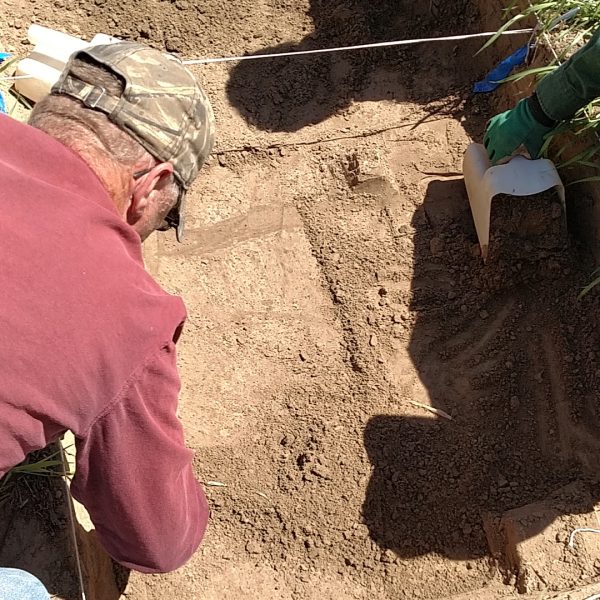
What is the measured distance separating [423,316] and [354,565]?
3.07 feet

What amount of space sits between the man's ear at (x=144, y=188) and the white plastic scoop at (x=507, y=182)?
1.30 m

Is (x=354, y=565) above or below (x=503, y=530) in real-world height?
below

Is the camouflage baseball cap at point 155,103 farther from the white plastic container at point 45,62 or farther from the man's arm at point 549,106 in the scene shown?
the white plastic container at point 45,62

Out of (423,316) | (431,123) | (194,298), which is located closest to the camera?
(423,316)

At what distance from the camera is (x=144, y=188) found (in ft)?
5.11

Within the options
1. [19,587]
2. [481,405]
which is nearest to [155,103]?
[19,587]

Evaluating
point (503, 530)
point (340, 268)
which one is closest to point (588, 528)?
point (503, 530)

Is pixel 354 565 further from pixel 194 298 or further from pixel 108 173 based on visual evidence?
pixel 108 173

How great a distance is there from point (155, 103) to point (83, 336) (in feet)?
2.12

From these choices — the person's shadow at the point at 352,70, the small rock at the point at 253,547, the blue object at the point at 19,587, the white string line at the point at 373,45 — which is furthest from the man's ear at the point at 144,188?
the person's shadow at the point at 352,70

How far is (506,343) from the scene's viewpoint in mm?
2467

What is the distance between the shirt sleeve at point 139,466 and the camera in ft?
4.37

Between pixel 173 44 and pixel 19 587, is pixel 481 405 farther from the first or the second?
pixel 173 44

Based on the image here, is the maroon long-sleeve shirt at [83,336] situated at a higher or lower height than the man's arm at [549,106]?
lower
